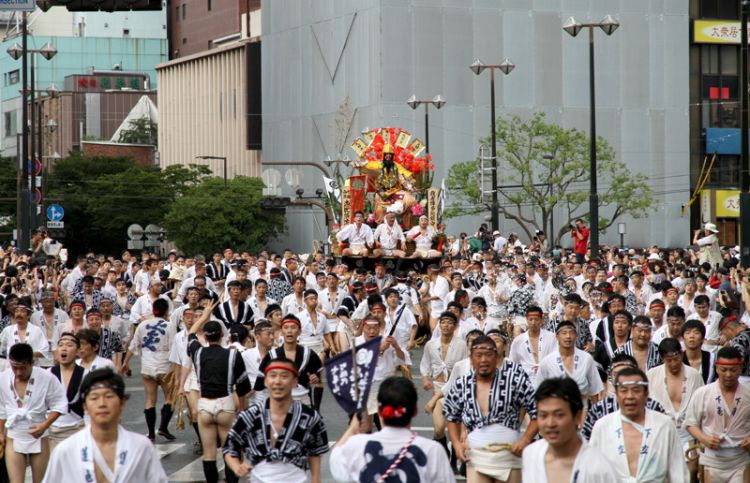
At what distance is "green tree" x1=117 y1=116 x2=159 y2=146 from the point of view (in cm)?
9944

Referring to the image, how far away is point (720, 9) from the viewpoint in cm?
6875

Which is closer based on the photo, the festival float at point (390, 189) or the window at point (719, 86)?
the festival float at point (390, 189)

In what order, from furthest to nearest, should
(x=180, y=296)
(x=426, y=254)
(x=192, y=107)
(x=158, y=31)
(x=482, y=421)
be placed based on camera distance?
(x=158, y=31), (x=192, y=107), (x=426, y=254), (x=180, y=296), (x=482, y=421)

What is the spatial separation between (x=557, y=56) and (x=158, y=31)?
52589 millimetres

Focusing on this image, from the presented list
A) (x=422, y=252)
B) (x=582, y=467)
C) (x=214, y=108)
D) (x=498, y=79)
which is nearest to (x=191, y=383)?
(x=582, y=467)

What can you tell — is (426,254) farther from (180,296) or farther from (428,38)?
(428,38)

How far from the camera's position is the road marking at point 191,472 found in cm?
1201

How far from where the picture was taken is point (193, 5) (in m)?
98.8

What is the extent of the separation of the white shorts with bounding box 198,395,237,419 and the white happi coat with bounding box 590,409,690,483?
4828 millimetres

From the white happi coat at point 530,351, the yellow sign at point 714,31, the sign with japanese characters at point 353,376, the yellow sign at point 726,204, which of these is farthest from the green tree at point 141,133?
the sign with japanese characters at point 353,376

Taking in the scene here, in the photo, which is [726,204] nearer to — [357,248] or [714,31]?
[714,31]

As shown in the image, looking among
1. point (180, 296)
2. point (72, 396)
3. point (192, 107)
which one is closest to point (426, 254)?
point (180, 296)

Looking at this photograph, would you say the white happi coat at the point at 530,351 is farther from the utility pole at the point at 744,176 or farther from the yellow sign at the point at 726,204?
the yellow sign at the point at 726,204

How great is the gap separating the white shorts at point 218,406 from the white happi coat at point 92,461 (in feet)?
15.5
